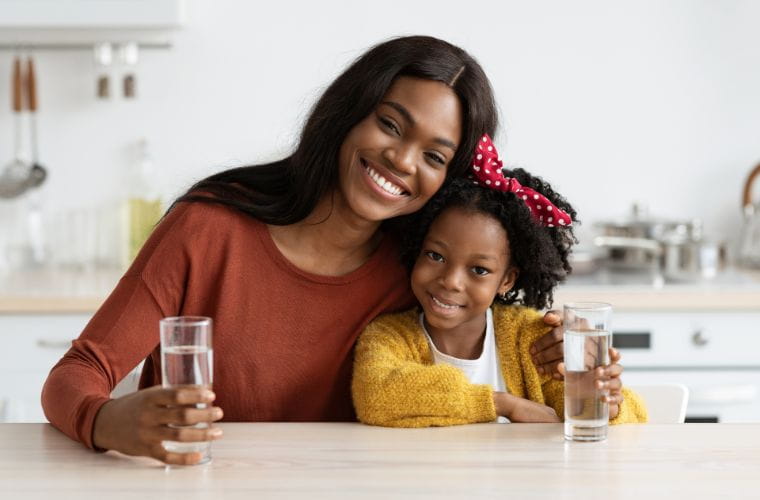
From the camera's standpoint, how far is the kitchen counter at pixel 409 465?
1203 millimetres

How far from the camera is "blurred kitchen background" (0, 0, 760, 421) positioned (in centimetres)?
340

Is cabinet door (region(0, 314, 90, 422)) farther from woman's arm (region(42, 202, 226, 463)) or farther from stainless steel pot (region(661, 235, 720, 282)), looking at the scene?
stainless steel pot (region(661, 235, 720, 282))

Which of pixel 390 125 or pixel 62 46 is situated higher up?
pixel 62 46

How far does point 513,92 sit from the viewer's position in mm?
3459

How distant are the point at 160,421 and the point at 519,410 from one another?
1.76 ft

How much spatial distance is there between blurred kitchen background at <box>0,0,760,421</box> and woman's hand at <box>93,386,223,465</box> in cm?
206

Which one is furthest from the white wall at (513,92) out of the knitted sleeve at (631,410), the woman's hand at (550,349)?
the knitted sleeve at (631,410)

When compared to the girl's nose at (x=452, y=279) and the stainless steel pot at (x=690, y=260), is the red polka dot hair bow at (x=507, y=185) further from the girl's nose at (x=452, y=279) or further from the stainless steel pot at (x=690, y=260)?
the stainless steel pot at (x=690, y=260)

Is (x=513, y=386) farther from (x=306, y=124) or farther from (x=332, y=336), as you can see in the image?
(x=306, y=124)

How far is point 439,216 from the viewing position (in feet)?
5.78

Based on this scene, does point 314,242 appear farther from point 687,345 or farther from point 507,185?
point 687,345

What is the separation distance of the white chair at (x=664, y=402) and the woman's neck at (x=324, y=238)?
511 mm

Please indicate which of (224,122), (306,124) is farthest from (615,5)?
(306,124)

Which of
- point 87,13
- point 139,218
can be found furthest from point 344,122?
point 139,218
